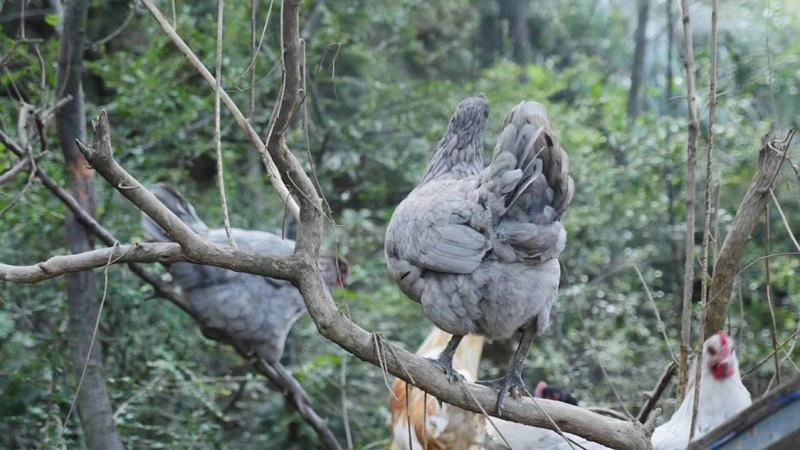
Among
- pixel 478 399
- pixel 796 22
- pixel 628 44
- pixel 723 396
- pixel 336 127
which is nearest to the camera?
pixel 478 399

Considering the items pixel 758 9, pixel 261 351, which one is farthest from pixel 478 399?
pixel 758 9

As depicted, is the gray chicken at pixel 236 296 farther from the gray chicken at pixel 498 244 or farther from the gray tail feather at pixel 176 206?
the gray chicken at pixel 498 244

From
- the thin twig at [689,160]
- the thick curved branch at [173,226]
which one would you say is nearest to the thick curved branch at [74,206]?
the thick curved branch at [173,226]

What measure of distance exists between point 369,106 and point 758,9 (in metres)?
3.28

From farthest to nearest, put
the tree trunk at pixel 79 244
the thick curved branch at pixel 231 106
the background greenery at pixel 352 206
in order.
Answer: the background greenery at pixel 352 206 < the tree trunk at pixel 79 244 < the thick curved branch at pixel 231 106

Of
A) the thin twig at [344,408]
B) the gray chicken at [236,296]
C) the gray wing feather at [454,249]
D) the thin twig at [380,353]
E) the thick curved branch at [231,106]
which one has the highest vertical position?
the thick curved branch at [231,106]

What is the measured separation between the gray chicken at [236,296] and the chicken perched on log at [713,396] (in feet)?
6.76

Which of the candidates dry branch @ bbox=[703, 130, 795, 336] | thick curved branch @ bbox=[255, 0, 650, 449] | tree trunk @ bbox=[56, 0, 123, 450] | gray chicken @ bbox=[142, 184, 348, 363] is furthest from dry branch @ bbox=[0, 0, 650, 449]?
gray chicken @ bbox=[142, 184, 348, 363]

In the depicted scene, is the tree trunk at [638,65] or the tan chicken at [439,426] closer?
the tan chicken at [439,426]

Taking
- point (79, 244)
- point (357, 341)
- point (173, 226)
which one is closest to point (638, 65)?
point (79, 244)

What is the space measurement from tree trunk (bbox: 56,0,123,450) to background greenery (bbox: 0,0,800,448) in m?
0.39

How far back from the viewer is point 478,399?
7.85 ft

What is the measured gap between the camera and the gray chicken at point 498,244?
240 centimetres

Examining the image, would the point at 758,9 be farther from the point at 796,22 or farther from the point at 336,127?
the point at 336,127
